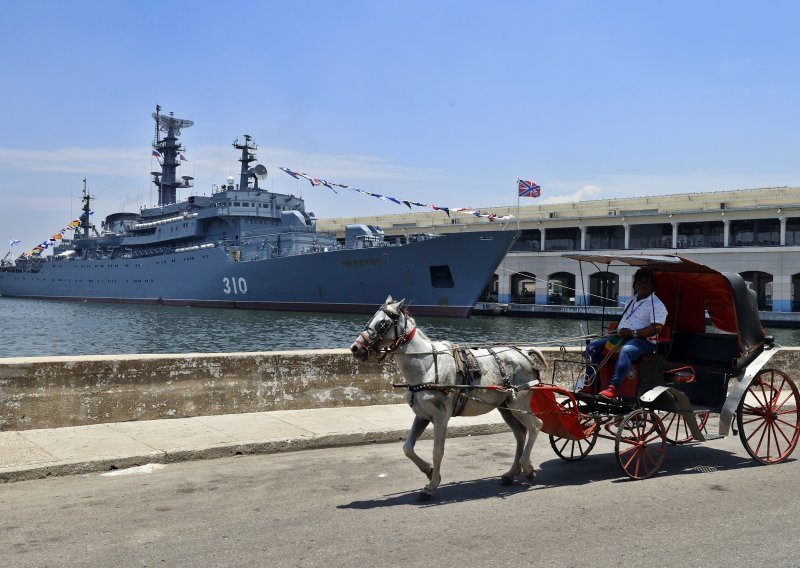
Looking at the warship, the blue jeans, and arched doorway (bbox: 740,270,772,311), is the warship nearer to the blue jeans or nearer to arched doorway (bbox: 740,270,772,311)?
arched doorway (bbox: 740,270,772,311)

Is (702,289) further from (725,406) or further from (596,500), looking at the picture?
(596,500)

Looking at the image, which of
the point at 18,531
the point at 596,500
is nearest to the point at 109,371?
the point at 18,531

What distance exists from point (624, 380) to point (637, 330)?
52 centimetres

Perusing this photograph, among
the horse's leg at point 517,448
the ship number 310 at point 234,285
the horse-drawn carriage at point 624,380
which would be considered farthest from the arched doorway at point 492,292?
the horse's leg at point 517,448

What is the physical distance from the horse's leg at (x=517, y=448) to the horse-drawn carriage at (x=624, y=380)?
0.01 m

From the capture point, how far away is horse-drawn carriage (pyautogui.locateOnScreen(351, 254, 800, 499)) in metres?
6.83

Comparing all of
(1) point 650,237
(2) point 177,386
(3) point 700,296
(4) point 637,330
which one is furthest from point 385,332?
(1) point 650,237

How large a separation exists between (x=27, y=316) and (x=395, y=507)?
56331 millimetres

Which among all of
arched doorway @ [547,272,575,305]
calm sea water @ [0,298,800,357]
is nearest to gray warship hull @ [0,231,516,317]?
calm sea water @ [0,298,800,357]

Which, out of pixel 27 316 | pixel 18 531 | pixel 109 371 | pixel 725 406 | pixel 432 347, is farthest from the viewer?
pixel 27 316

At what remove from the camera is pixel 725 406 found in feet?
26.2

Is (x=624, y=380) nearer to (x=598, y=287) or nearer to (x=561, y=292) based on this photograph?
(x=561, y=292)

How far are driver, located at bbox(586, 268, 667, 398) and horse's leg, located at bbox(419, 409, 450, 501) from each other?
1.85 meters

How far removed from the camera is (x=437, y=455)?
6.64 meters
